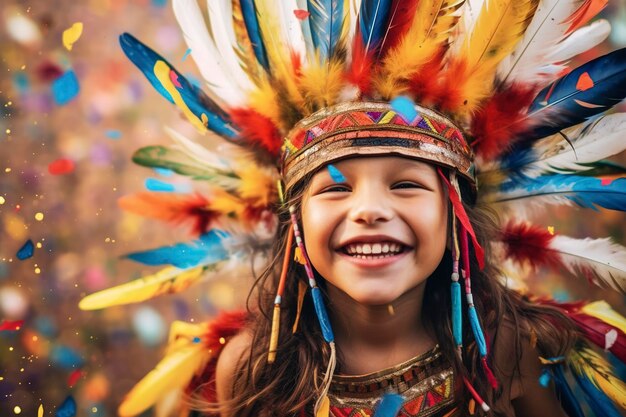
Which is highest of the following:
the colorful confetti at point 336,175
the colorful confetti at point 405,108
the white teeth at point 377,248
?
the colorful confetti at point 405,108

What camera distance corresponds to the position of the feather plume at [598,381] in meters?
1.91

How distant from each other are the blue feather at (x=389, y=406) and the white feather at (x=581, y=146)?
764mm

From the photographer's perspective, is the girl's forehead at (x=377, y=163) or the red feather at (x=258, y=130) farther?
the red feather at (x=258, y=130)

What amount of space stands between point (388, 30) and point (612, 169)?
0.80 meters

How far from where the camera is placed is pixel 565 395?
6.31ft

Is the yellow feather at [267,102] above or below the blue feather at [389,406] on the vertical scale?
above

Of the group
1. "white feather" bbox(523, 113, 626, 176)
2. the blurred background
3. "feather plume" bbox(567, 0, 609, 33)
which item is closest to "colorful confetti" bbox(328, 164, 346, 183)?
"white feather" bbox(523, 113, 626, 176)

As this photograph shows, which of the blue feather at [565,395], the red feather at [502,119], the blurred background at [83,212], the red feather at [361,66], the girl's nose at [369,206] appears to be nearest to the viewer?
the girl's nose at [369,206]

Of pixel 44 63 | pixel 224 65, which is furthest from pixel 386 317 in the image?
pixel 44 63

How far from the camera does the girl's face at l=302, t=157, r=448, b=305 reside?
1639 mm

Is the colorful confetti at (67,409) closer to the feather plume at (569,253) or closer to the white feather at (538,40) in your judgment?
the feather plume at (569,253)

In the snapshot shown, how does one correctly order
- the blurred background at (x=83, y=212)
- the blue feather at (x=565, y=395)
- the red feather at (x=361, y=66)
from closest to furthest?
the red feather at (x=361, y=66), the blue feather at (x=565, y=395), the blurred background at (x=83, y=212)

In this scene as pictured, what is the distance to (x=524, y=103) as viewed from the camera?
1.82 m

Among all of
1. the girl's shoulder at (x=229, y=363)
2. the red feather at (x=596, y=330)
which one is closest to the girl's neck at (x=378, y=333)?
the girl's shoulder at (x=229, y=363)
